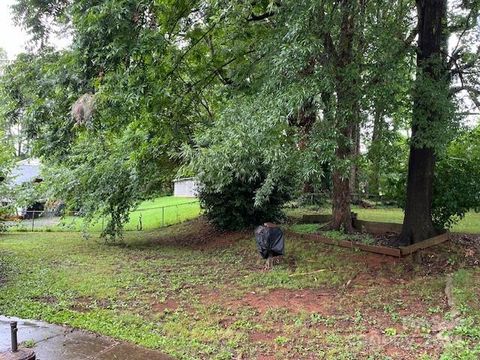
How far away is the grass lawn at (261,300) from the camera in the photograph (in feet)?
13.8

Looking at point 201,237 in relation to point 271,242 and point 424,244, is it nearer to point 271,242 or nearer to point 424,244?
point 271,242

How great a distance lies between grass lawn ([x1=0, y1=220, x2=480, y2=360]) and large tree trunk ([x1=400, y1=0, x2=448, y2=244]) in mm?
610

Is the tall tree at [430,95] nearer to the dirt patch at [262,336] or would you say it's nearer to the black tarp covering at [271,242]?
the black tarp covering at [271,242]

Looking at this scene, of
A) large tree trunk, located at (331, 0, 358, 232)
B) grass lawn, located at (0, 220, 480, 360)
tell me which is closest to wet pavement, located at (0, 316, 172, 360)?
grass lawn, located at (0, 220, 480, 360)

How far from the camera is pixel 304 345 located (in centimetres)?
422

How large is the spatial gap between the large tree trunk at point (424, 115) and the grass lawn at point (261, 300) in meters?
0.61

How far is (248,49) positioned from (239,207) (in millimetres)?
3916

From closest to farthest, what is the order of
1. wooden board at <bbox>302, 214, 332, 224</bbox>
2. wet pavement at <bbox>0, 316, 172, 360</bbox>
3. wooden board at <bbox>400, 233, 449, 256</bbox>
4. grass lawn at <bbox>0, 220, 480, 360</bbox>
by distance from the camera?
wet pavement at <bbox>0, 316, 172, 360</bbox>
grass lawn at <bbox>0, 220, 480, 360</bbox>
wooden board at <bbox>400, 233, 449, 256</bbox>
wooden board at <bbox>302, 214, 332, 224</bbox>

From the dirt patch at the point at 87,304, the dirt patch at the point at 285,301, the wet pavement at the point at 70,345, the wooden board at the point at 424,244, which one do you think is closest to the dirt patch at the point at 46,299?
the dirt patch at the point at 87,304

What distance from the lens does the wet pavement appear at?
3900 millimetres

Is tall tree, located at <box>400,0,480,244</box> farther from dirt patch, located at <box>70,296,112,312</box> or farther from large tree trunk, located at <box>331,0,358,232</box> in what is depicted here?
dirt patch, located at <box>70,296,112,312</box>

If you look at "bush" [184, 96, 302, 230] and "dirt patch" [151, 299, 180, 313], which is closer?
"dirt patch" [151, 299, 180, 313]

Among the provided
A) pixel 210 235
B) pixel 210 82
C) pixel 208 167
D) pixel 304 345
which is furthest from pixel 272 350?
pixel 210 235

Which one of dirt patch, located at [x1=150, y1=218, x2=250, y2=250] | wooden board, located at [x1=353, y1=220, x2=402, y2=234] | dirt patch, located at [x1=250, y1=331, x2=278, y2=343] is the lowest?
dirt patch, located at [x1=250, y1=331, x2=278, y2=343]
